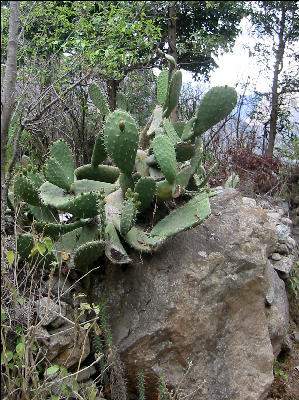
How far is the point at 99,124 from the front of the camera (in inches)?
231

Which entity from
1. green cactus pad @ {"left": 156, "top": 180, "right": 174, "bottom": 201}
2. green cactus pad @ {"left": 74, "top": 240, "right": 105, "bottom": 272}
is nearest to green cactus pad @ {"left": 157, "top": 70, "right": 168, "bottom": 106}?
green cactus pad @ {"left": 156, "top": 180, "right": 174, "bottom": 201}

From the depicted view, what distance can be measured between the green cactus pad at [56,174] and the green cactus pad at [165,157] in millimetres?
536

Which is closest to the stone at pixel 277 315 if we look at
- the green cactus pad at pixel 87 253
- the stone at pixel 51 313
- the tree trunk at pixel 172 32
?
the green cactus pad at pixel 87 253

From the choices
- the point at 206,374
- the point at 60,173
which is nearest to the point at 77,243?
the point at 60,173

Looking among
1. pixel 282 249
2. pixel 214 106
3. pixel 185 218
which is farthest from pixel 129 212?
pixel 282 249

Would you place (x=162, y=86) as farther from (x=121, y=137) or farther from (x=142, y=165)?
(x=121, y=137)

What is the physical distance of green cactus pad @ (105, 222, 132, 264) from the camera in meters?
2.01

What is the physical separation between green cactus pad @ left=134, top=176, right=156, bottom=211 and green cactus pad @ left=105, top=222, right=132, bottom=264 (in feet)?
0.80

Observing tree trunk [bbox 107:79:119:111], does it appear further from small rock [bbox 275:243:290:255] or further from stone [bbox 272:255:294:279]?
stone [bbox 272:255:294:279]

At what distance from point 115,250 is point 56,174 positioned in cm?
61

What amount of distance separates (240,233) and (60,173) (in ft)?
3.60

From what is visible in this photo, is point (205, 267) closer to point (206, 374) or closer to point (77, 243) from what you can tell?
point (206, 374)

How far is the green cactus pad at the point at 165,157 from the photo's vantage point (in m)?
2.20

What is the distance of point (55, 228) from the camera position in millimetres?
2141
